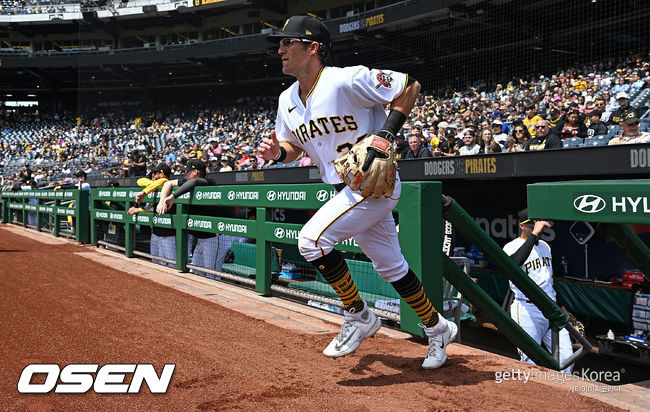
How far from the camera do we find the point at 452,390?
2.61 metres

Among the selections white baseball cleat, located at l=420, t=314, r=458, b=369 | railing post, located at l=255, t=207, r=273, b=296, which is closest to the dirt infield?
white baseball cleat, located at l=420, t=314, r=458, b=369

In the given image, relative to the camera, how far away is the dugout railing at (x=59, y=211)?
11.1 meters

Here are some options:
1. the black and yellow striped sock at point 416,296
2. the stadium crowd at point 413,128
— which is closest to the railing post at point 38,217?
the stadium crowd at point 413,128

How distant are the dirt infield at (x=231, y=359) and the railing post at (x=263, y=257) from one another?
251 mm

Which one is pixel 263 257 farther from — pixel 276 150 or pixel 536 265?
pixel 536 265

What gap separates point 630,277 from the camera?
22.8ft

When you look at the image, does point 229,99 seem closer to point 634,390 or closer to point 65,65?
point 65,65

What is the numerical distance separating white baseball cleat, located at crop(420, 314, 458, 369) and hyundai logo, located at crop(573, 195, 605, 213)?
116 cm

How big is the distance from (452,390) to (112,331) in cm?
228

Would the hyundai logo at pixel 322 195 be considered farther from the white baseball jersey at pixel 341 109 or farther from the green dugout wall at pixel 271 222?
the white baseball jersey at pixel 341 109

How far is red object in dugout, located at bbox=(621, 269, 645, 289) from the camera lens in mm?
6855

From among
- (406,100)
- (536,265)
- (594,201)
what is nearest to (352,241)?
(406,100)

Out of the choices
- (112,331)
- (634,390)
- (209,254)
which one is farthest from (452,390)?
(209,254)

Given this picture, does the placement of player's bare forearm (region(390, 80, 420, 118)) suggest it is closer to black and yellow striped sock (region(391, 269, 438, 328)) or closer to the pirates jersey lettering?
the pirates jersey lettering
